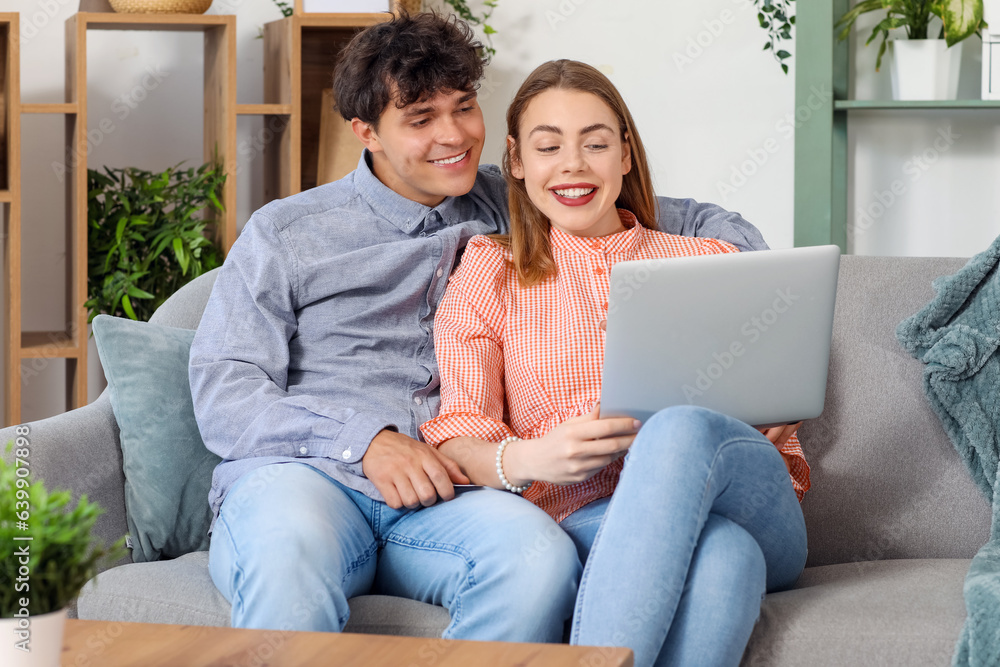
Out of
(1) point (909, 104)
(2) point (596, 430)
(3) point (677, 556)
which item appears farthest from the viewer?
(1) point (909, 104)

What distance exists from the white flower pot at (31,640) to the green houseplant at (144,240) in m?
1.61

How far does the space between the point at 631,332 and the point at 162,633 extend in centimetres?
57

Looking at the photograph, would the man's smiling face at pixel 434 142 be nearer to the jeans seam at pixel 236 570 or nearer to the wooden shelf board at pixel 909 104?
the jeans seam at pixel 236 570

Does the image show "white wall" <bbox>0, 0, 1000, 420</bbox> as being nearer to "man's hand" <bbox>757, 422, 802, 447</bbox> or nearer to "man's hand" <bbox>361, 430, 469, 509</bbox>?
"man's hand" <bbox>757, 422, 802, 447</bbox>

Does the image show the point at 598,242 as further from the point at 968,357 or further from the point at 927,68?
the point at 927,68

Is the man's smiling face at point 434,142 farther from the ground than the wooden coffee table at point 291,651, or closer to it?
farther from the ground

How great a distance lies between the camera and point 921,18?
2.29m

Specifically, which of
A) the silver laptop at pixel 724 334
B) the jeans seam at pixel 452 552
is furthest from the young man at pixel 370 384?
the silver laptop at pixel 724 334

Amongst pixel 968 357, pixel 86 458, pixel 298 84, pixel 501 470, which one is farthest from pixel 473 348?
pixel 298 84

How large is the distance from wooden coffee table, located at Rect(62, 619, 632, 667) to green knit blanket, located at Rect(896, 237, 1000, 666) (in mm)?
792

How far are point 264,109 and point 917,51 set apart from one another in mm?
1488

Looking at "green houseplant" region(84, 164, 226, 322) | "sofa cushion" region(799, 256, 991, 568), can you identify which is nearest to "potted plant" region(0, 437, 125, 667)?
"sofa cushion" region(799, 256, 991, 568)

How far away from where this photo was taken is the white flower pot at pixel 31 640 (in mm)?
755

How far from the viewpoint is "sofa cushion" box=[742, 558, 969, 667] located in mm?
1166
